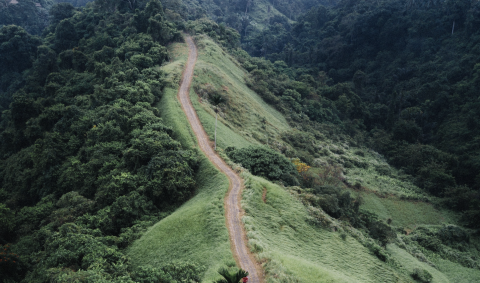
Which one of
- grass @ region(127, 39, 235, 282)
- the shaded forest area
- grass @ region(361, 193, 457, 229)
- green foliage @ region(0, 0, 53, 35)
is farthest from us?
green foliage @ region(0, 0, 53, 35)

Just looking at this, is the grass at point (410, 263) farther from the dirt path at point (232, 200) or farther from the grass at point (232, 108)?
the grass at point (232, 108)

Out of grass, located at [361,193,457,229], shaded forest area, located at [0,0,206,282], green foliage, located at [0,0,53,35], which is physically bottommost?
green foliage, located at [0,0,53,35]

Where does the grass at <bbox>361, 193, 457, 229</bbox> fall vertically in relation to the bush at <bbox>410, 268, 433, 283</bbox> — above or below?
above

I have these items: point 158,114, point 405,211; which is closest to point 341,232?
point 405,211

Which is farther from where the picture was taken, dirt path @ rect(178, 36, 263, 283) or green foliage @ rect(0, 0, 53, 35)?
green foliage @ rect(0, 0, 53, 35)

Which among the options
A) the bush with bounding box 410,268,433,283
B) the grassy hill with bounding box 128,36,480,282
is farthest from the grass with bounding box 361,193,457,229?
the bush with bounding box 410,268,433,283

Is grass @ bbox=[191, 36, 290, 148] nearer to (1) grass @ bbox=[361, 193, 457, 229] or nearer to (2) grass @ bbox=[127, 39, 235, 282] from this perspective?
(2) grass @ bbox=[127, 39, 235, 282]
